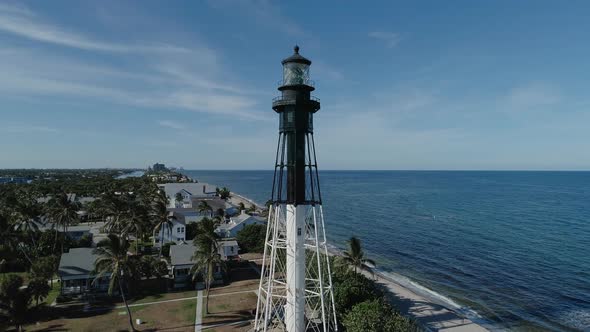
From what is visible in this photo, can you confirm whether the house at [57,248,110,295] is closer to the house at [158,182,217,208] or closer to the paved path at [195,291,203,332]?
the paved path at [195,291,203,332]

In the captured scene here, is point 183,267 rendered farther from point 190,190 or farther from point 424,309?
point 190,190

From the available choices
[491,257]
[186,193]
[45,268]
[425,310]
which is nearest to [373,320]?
[425,310]

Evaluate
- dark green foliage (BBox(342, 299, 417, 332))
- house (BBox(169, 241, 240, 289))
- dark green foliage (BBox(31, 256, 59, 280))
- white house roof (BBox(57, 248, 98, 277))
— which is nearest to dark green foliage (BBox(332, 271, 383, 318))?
dark green foliage (BBox(342, 299, 417, 332))

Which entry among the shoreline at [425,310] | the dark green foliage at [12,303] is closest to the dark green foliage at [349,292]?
the shoreline at [425,310]

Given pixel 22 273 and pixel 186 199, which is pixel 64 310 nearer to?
pixel 22 273

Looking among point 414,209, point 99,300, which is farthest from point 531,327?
point 414,209

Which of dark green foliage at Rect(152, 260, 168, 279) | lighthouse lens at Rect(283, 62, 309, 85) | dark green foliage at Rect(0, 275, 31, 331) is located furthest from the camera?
dark green foliage at Rect(152, 260, 168, 279)

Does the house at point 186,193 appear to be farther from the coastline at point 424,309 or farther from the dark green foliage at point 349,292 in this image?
the dark green foliage at point 349,292
